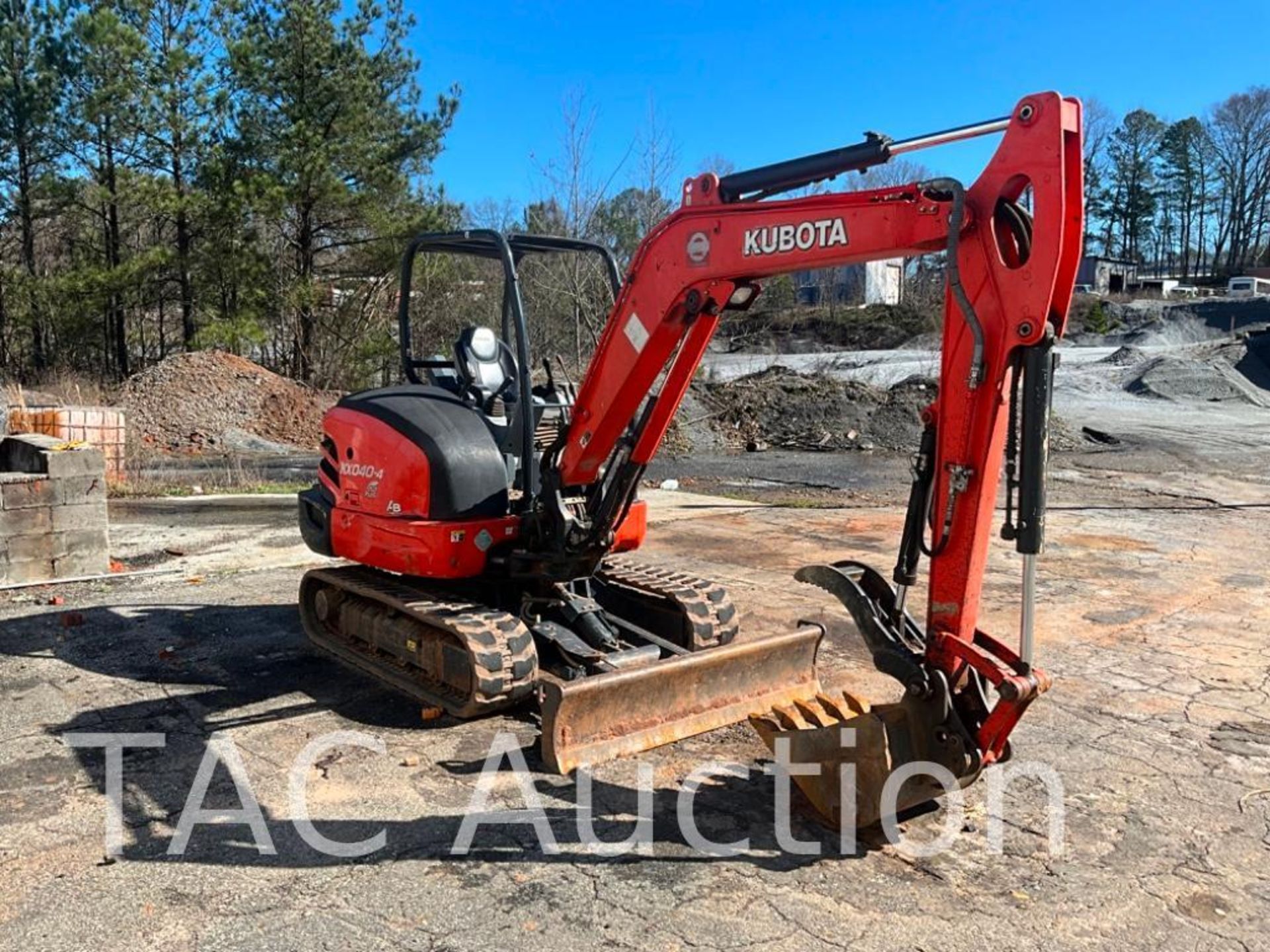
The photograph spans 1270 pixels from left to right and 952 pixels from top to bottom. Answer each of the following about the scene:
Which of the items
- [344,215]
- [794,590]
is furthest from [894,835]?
[344,215]

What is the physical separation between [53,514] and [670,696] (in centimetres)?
577

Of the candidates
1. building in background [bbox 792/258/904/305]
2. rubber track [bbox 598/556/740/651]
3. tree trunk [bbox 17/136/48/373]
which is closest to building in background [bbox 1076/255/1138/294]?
building in background [bbox 792/258/904/305]

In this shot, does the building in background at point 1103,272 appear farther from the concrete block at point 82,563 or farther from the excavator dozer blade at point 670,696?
the excavator dozer blade at point 670,696

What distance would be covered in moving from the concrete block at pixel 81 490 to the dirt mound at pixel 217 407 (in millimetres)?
10651

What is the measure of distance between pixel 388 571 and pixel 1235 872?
14.3 feet

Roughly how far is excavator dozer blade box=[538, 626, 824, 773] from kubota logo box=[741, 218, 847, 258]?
190 cm

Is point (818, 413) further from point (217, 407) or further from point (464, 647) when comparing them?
point (464, 647)

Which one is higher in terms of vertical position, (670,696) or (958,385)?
(958,385)

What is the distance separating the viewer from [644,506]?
5.89 metres

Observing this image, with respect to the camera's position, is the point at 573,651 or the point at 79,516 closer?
the point at 573,651

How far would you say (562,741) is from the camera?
4.43m

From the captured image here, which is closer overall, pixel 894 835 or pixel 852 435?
pixel 894 835

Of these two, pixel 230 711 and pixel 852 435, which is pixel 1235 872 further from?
pixel 852 435

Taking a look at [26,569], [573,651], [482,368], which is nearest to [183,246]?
[26,569]
